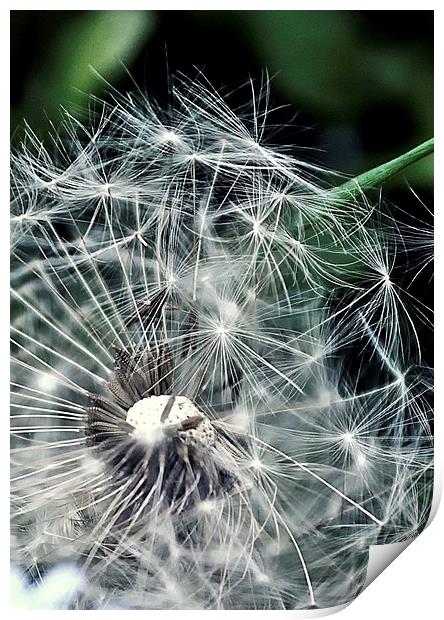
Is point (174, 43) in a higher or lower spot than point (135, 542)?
higher

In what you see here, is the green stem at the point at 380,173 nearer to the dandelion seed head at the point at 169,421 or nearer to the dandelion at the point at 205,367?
the dandelion at the point at 205,367

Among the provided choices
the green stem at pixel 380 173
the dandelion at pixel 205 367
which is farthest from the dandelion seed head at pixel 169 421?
the green stem at pixel 380 173

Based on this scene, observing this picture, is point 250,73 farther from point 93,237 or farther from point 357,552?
point 357,552

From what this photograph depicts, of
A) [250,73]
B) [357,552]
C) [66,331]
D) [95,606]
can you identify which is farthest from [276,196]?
[95,606]

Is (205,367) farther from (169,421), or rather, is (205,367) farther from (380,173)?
(380,173)

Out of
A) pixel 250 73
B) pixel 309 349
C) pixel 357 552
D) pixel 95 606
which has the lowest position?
pixel 357 552

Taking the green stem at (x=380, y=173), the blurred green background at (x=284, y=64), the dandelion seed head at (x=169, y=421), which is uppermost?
the blurred green background at (x=284, y=64)
